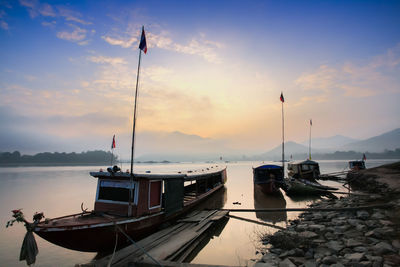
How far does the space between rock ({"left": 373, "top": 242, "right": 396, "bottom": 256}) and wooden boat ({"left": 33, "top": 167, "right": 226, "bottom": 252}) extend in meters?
10.2

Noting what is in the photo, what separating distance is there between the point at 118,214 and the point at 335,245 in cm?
1038

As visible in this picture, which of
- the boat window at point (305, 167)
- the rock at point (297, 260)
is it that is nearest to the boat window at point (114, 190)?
the rock at point (297, 260)

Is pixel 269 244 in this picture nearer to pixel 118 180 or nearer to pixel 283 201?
pixel 118 180

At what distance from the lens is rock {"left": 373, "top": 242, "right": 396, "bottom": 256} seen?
7365mm

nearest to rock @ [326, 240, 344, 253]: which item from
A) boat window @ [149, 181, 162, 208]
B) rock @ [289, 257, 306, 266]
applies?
rock @ [289, 257, 306, 266]

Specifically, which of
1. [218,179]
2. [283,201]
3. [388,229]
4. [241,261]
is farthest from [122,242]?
[218,179]

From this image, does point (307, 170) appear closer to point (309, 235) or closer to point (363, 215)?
point (363, 215)

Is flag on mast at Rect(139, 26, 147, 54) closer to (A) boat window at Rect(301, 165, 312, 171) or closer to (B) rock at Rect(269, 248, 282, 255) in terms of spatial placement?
(B) rock at Rect(269, 248, 282, 255)

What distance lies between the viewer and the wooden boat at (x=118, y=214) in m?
8.82

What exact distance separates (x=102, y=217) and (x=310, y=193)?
24.8 meters

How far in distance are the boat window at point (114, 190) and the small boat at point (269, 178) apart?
1946 centimetres

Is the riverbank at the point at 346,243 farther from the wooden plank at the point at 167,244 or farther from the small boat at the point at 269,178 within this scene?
the small boat at the point at 269,178

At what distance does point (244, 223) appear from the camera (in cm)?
1645

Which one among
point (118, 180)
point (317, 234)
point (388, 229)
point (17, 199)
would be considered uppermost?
point (118, 180)
